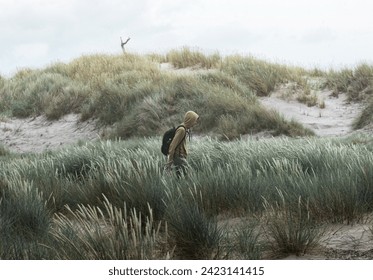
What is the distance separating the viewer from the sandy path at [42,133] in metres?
15.0

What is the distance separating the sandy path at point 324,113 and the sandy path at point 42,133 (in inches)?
196

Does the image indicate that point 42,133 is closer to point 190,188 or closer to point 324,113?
point 324,113

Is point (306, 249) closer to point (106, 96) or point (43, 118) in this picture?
point (106, 96)

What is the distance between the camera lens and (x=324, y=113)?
15062 millimetres

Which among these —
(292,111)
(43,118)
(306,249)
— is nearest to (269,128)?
(292,111)

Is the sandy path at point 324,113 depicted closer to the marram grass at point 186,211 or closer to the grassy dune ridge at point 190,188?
the grassy dune ridge at point 190,188

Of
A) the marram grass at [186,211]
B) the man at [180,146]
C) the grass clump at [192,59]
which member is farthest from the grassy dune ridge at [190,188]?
the grass clump at [192,59]

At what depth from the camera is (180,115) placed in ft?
47.1

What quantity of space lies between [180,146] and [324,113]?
34.0 feet

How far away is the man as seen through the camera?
17.3 ft

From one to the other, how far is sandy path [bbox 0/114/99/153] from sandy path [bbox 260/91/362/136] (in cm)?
498

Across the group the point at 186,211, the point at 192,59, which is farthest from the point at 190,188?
the point at 192,59

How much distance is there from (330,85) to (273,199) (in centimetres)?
1333

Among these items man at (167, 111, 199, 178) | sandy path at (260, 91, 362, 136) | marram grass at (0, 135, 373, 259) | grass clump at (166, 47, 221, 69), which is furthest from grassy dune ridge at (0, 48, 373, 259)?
grass clump at (166, 47, 221, 69)
